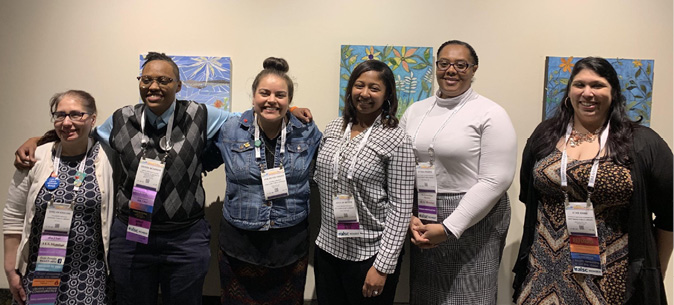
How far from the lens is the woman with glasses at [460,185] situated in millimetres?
1755

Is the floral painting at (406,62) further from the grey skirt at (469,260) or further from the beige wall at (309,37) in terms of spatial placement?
the grey skirt at (469,260)

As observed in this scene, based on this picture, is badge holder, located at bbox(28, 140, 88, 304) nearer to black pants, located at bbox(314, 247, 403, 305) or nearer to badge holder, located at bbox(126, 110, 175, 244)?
badge holder, located at bbox(126, 110, 175, 244)

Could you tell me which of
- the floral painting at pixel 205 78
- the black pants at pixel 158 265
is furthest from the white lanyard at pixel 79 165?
the floral painting at pixel 205 78

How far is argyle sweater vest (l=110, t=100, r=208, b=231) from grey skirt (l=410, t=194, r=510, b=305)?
119cm

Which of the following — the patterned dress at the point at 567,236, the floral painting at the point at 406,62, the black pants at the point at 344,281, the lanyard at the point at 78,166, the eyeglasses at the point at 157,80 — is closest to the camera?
the patterned dress at the point at 567,236

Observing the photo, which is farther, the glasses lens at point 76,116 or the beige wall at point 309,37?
the beige wall at point 309,37

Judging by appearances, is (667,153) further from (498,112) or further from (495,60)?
(495,60)

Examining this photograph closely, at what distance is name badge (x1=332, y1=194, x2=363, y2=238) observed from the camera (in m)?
1.68

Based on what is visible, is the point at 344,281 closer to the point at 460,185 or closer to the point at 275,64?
the point at 460,185

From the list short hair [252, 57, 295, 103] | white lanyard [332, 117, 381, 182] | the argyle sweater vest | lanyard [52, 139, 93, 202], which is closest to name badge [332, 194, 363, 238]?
Answer: white lanyard [332, 117, 381, 182]

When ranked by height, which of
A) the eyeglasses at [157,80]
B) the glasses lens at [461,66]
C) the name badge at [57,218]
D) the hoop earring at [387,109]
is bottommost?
the name badge at [57,218]

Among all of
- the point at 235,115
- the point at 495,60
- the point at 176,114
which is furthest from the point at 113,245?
the point at 495,60

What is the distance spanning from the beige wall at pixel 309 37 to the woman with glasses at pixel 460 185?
2.22 ft

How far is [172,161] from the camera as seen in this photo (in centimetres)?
181
